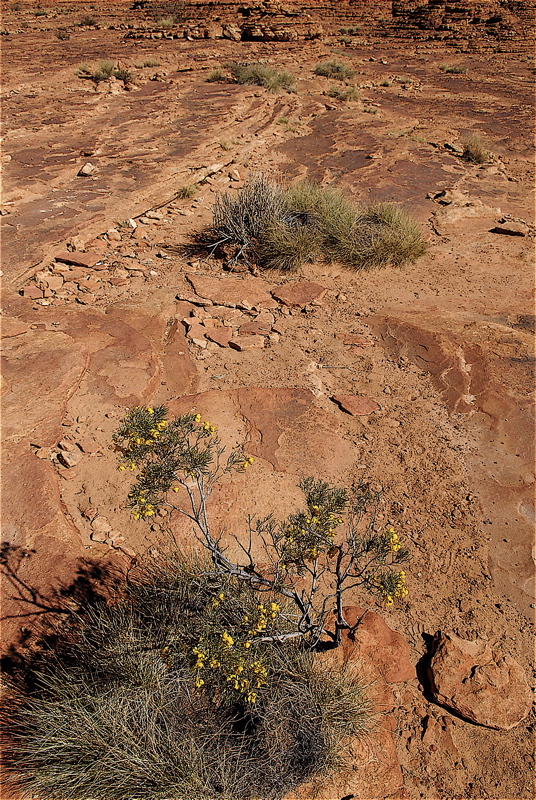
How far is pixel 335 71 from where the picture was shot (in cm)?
1767

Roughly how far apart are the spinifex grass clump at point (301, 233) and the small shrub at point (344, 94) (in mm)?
9286

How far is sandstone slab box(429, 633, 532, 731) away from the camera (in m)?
2.42

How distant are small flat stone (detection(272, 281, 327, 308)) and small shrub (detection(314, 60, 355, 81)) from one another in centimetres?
1417

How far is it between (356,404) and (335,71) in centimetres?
1727

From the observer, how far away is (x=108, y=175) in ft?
27.6

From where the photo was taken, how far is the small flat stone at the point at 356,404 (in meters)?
4.20

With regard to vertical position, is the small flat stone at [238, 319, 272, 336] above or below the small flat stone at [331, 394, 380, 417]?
above

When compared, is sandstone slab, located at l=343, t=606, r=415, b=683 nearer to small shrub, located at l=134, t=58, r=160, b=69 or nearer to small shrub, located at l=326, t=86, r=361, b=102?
small shrub, located at l=326, t=86, r=361, b=102

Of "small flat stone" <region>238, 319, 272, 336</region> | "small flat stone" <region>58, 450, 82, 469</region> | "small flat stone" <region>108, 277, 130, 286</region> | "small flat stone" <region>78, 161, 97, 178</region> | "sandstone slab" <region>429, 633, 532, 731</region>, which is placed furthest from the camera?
"small flat stone" <region>78, 161, 97, 178</region>

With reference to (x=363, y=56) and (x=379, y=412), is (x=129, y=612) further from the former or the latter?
(x=363, y=56)

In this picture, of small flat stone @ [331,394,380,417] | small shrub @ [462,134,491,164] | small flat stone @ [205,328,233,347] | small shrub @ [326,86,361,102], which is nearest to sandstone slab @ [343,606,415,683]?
small flat stone @ [331,394,380,417]

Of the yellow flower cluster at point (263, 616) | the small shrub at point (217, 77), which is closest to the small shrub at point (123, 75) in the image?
the small shrub at point (217, 77)

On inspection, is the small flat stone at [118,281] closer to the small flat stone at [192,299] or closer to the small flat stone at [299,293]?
the small flat stone at [192,299]

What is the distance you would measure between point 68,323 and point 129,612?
332 cm
